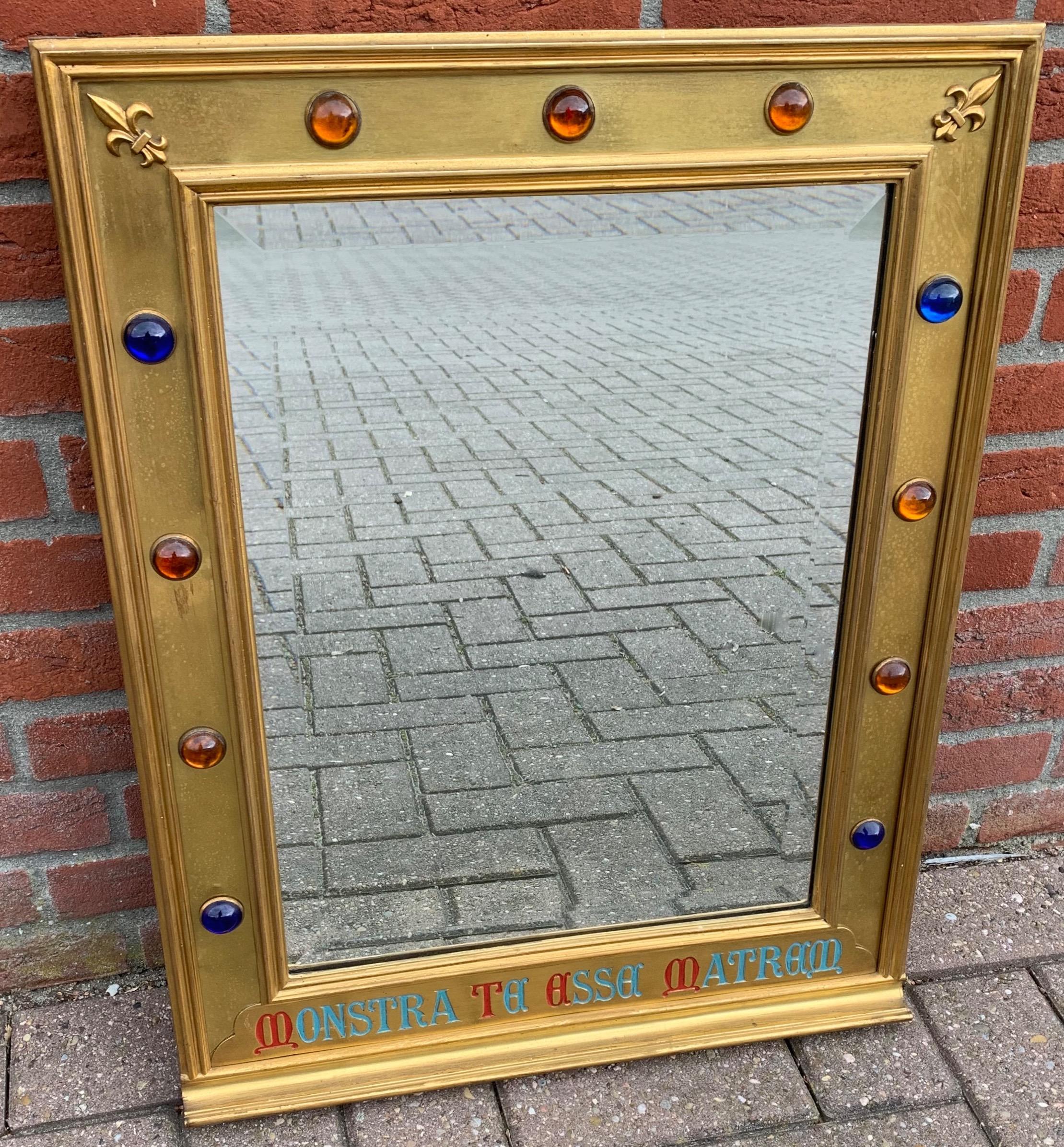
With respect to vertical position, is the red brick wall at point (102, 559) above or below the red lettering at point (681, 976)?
above

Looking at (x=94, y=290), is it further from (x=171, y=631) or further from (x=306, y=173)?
(x=171, y=631)

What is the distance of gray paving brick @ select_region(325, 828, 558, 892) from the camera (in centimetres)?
134

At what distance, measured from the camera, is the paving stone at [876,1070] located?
1.33 m

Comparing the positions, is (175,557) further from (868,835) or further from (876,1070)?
(876,1070)

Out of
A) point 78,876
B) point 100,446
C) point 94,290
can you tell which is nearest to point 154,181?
point 94,290

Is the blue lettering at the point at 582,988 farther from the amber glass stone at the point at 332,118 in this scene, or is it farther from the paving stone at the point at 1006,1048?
the amber glass stone at the point at 332,118

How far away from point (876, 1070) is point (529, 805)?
0.54m

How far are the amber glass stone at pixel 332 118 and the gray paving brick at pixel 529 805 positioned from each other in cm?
A: 77

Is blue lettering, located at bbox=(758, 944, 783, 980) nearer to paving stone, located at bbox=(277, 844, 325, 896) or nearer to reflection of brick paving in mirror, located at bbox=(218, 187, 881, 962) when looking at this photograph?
reflection of brick paving in mirror, located at bbox=(218, 187, 881, 962)

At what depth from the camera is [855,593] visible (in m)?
1.24

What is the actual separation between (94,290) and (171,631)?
0.34 meters

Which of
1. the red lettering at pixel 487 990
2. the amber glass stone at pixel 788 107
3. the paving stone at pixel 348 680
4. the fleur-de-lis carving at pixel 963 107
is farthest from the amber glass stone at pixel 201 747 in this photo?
the fleur-de-lis carving at pixel 963 107

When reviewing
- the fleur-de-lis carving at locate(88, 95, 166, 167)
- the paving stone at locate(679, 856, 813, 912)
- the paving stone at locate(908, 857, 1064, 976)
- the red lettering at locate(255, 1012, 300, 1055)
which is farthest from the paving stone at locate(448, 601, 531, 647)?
the paving stone at locate(908, 857, 1064, 976)

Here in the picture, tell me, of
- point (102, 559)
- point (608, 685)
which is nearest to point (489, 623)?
point (608, 685)
